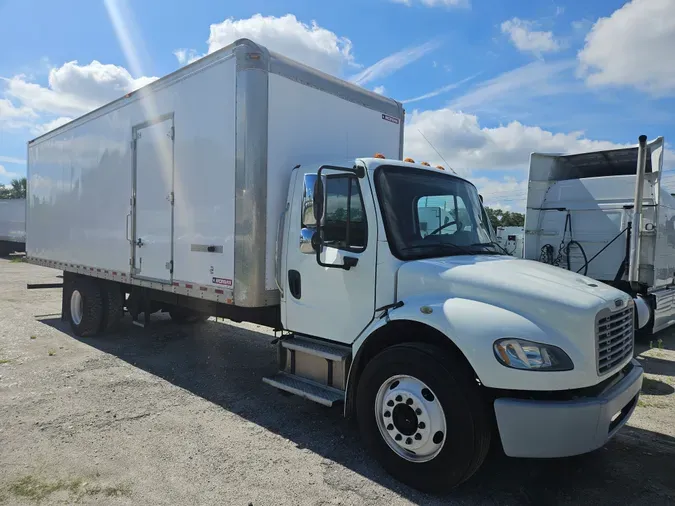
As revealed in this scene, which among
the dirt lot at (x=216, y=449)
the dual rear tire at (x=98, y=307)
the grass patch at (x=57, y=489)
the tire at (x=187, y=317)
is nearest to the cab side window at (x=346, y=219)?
the dirt lot at (x=216, y=449)

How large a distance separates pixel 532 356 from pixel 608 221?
23.0 feet

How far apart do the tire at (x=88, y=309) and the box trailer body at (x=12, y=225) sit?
79.8 ft

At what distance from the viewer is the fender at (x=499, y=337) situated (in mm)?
3035

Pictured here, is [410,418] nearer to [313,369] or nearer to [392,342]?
[392,342]

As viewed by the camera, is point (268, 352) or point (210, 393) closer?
point (210, 393)

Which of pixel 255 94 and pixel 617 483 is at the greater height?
pixel 255 94

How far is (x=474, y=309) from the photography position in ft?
10.8

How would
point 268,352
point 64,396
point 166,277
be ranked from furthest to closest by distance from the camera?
point 268,352
point 166,277
point 64,396

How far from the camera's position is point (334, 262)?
164 inches

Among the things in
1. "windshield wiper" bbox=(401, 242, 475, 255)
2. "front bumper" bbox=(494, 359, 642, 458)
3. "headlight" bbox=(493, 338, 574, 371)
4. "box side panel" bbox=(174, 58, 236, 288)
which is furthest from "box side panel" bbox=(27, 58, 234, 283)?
"front bumper" bbox=(494, 359, 642, 458)

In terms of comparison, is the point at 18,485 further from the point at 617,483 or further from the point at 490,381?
the point at 617,483

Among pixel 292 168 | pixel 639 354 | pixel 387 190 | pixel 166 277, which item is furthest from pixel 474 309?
pixel 639 354

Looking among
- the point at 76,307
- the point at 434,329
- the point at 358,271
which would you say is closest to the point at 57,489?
the point at 358,271

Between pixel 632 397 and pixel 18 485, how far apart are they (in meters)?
4.60
